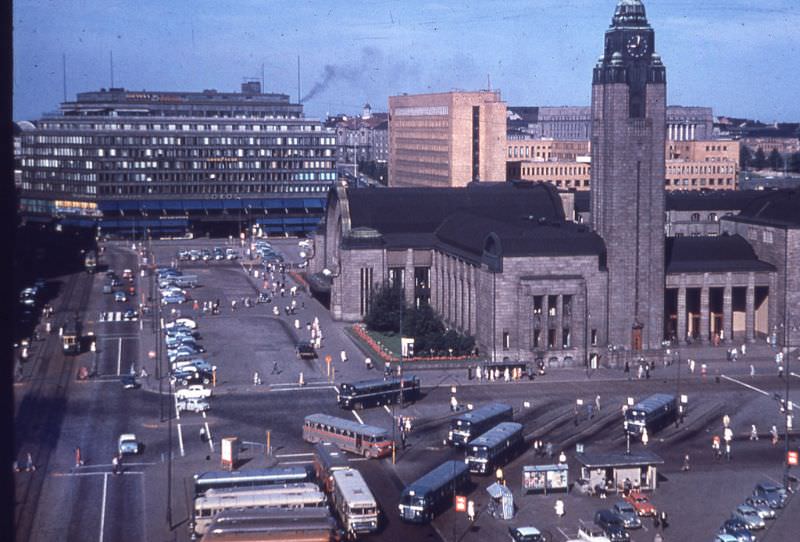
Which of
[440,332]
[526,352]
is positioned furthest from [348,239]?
[526,352]

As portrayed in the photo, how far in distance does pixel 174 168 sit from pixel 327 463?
72555 mm

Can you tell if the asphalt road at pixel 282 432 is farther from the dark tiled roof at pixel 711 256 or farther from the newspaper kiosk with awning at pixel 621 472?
the dark tiled roof at pixel 711 256

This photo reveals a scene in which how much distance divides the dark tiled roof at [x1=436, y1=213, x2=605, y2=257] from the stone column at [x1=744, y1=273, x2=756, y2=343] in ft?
26.8

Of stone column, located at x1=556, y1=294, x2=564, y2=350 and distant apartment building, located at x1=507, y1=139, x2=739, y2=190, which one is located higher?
distant apartment building, located at x1=507, y1=139, x2=739, y2=190

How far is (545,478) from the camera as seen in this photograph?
2739 cm

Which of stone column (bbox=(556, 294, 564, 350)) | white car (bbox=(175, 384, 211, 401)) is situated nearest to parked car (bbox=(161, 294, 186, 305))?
white car (bbox=(175, 384, 211, 401))

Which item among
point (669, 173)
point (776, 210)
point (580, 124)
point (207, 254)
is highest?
point (580, 124)

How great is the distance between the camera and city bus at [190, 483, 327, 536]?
23.4 meters

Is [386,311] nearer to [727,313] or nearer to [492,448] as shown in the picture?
[727,313]

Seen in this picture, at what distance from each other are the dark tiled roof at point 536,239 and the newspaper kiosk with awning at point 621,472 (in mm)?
17991

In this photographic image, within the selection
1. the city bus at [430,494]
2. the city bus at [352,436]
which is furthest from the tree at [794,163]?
the city bus at [430,494]

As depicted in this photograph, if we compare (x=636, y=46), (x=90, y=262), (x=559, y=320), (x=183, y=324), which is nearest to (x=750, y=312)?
(x=559, y=320)

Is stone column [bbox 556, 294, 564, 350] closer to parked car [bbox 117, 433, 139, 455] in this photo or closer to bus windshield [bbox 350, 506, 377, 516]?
parked car [bbox 117, 433, 139, 455]

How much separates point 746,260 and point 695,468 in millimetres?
23032
